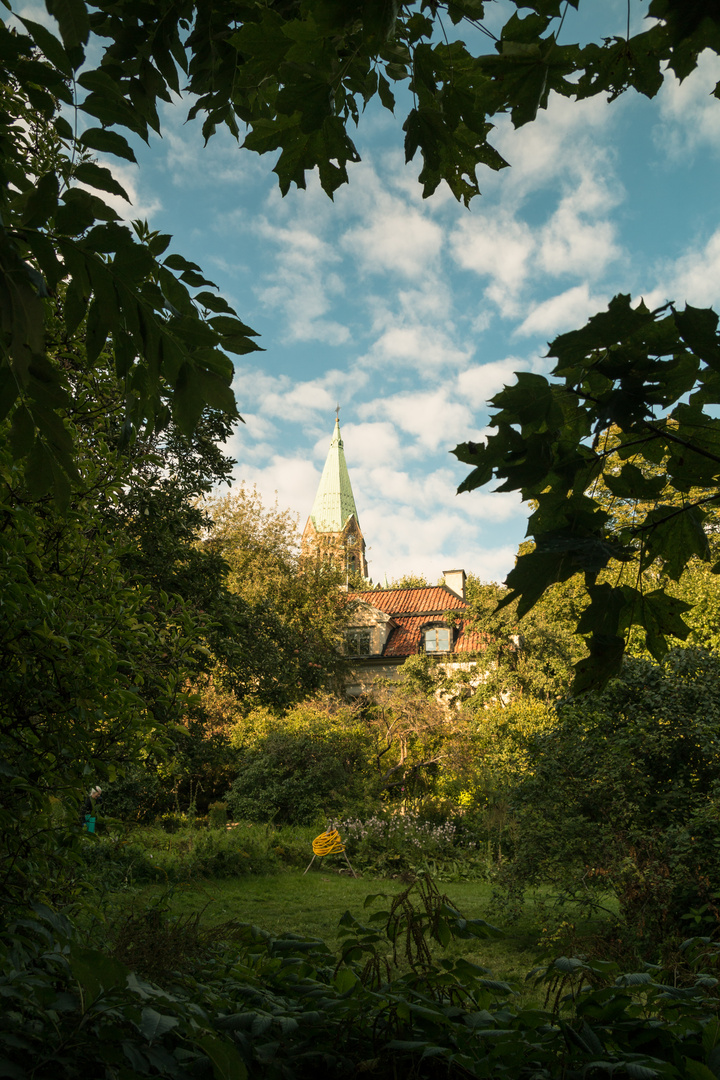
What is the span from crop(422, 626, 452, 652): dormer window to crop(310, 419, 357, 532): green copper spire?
1539 centimetres

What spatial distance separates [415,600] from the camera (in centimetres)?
2945

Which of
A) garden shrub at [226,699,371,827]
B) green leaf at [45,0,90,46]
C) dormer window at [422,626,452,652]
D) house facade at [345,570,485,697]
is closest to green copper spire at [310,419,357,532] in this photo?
house facade at [345,570,485,697]

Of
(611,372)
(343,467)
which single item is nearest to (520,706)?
(611,372)

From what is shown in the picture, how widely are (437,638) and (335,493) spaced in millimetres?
18574

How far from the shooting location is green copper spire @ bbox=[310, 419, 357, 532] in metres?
42.4

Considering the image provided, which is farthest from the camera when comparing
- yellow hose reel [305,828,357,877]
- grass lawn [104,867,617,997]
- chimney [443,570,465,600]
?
chimney [443,570,465,600]

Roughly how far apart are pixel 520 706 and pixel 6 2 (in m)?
17.4

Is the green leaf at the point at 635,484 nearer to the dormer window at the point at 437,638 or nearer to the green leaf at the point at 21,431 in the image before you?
the green leaf at the point at 21,431

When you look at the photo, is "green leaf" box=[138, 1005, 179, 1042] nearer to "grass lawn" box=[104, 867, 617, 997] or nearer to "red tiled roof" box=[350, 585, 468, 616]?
"grass lawn" box=[104, 867, 617, 997]

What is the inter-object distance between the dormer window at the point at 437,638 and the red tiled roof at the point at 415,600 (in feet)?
3.56

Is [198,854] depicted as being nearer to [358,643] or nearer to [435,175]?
[435,175]

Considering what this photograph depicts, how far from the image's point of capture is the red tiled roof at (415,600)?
28391 millimetres

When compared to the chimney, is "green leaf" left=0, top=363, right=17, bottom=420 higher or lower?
lower

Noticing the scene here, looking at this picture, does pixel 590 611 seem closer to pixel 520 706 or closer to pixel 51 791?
pixel 51 791
